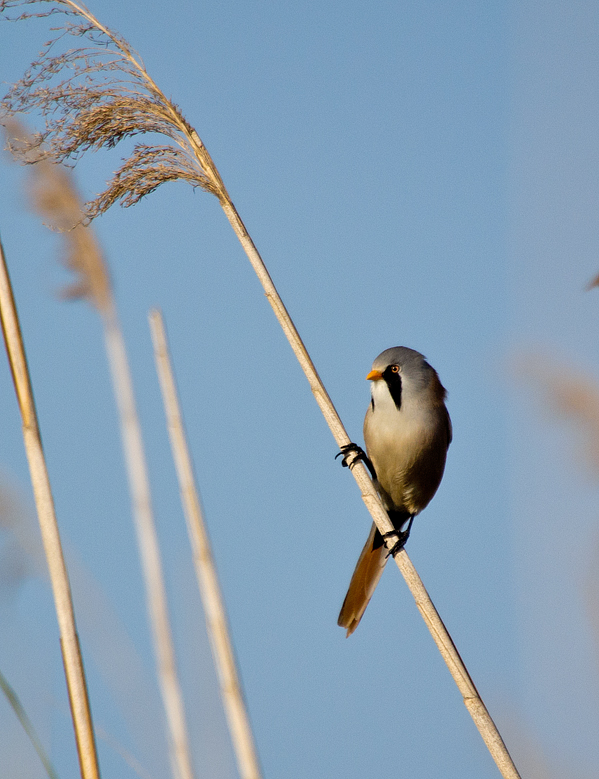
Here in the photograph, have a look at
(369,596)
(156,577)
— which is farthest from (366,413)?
(156,577)

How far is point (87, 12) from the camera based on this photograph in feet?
5.52

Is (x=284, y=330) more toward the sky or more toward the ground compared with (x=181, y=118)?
more toward the ground

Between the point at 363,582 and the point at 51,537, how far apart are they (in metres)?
1.21

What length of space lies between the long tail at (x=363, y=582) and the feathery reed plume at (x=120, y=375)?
1.81ft

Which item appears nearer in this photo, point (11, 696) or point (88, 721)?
point (11, 696)

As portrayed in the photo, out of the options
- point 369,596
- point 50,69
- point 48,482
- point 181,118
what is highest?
point 50,69

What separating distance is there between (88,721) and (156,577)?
0.90 meters

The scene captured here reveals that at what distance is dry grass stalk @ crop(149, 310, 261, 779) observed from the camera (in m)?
1.81

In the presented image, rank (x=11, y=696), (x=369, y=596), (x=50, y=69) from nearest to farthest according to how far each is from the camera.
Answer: (x=11, y=696) < (x=50, y=69) < (x=369, y=596)

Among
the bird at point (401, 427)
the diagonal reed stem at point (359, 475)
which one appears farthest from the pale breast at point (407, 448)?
the diagonal reed stem at point (359, 475)

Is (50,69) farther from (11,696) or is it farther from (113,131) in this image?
(11,696)

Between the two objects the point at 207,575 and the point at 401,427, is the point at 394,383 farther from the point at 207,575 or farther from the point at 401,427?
the point at 207,575

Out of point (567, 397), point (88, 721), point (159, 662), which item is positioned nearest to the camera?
point (88, 721)

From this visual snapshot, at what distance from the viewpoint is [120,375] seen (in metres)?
2.54
